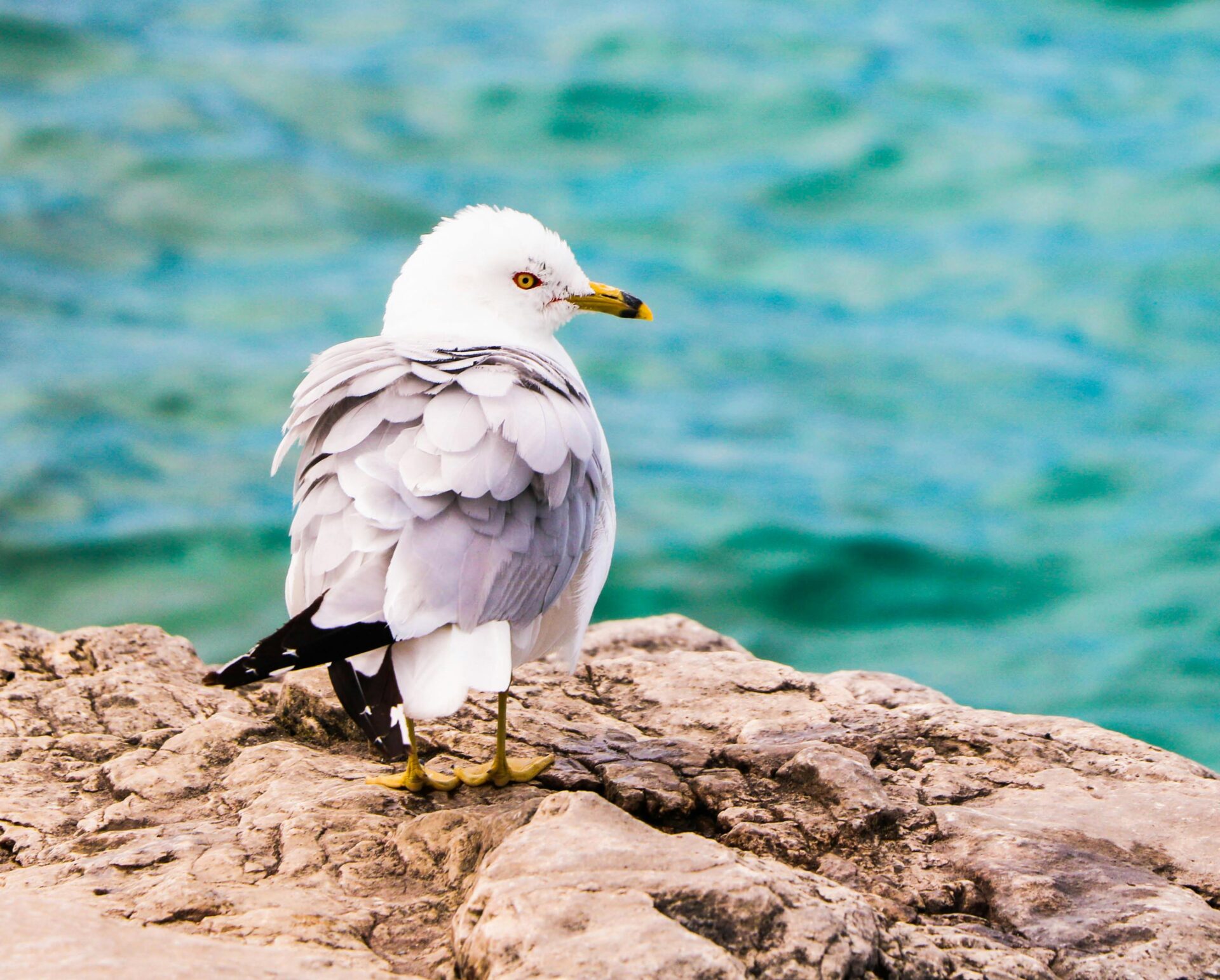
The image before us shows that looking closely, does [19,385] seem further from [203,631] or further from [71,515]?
[203,631]

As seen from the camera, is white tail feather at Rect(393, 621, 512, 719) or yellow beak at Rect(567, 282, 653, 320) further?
yellow beak at Rect(567, 282, 653, 320)

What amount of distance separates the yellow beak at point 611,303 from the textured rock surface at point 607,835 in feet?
3.72

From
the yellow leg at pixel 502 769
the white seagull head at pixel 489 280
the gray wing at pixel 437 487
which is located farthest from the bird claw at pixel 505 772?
the white seagull head at pixel 489 280

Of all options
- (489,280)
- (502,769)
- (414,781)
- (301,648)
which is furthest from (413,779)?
(489,280)

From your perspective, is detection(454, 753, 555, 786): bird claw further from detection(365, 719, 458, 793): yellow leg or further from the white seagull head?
the white seagull head

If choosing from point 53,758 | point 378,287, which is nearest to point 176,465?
point 378,287

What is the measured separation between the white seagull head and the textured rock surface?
110cm

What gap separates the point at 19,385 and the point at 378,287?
317 cm

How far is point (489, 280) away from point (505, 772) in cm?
160

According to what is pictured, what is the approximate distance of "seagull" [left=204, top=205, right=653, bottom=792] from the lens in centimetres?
293

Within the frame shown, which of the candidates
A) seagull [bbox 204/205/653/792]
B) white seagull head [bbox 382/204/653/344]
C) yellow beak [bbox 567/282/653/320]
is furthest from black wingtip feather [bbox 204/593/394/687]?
yellow beak [bbox 567/282/653/320]

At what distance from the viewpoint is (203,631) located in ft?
32.1

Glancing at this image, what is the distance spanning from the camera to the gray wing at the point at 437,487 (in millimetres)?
3033

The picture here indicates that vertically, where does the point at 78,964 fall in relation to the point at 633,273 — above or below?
below
